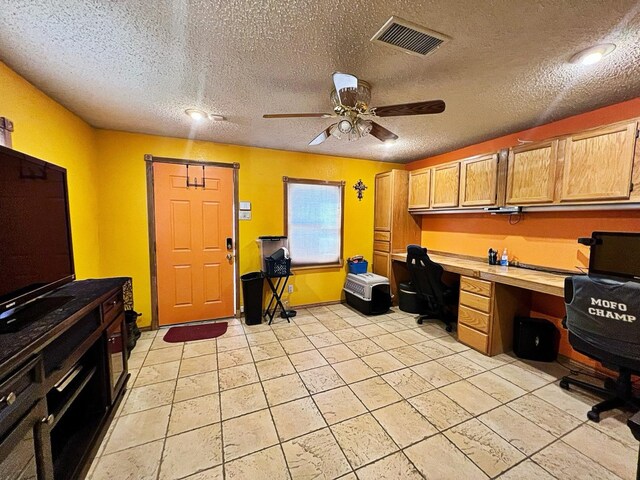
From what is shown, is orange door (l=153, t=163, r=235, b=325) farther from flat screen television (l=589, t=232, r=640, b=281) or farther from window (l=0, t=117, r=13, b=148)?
flat screen television (l=589, t=232, r=640, b=281)

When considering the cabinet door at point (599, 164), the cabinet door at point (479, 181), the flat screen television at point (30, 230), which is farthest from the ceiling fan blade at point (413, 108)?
the flat screen television at point (30, 230)

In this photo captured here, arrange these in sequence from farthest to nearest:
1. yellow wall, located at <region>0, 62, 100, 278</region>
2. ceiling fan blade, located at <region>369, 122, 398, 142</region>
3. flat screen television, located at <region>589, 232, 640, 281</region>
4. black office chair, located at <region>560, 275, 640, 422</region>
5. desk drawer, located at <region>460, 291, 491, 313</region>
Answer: desk drawer, located at <region>460, 291, 491, 313</region> < ceiling fan blade, located at <region>369, 122, 398, 142</region> < flat screen television, located at <region>589, 232, 640, 281</region> < yellow wall, located at <region>0, 62, 100, 278</region> < black office chair, located at <region>560, 275, 640, 422</region>

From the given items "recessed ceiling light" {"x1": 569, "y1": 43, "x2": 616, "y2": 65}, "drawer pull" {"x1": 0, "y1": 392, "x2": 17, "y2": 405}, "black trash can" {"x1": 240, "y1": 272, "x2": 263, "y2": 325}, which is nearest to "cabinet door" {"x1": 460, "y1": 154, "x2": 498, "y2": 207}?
"recessed ceiling light" {"x1": 569, "y1": 43, "x2": 616, "y2": 65}

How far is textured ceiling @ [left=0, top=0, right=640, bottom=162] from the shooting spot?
4.33ft

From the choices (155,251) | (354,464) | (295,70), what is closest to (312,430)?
(354,464)

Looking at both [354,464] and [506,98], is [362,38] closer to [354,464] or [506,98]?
[506,98]

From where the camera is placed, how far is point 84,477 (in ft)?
4.65

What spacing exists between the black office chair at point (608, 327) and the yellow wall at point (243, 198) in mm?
2898

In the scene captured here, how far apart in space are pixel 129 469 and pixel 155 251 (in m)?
2.41

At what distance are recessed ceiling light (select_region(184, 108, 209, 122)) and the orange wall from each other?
3342 millimetres

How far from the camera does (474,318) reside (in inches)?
113

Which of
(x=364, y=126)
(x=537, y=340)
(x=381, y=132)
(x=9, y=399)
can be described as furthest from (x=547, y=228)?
(x=9, y=399)

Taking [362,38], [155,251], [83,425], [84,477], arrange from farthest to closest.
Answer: [155,251] → [83,425] → [362,38] → [84,477]

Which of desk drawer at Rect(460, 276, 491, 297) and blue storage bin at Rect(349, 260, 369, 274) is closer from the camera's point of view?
desk drawer at Rect(460, 276, 491, 297)
